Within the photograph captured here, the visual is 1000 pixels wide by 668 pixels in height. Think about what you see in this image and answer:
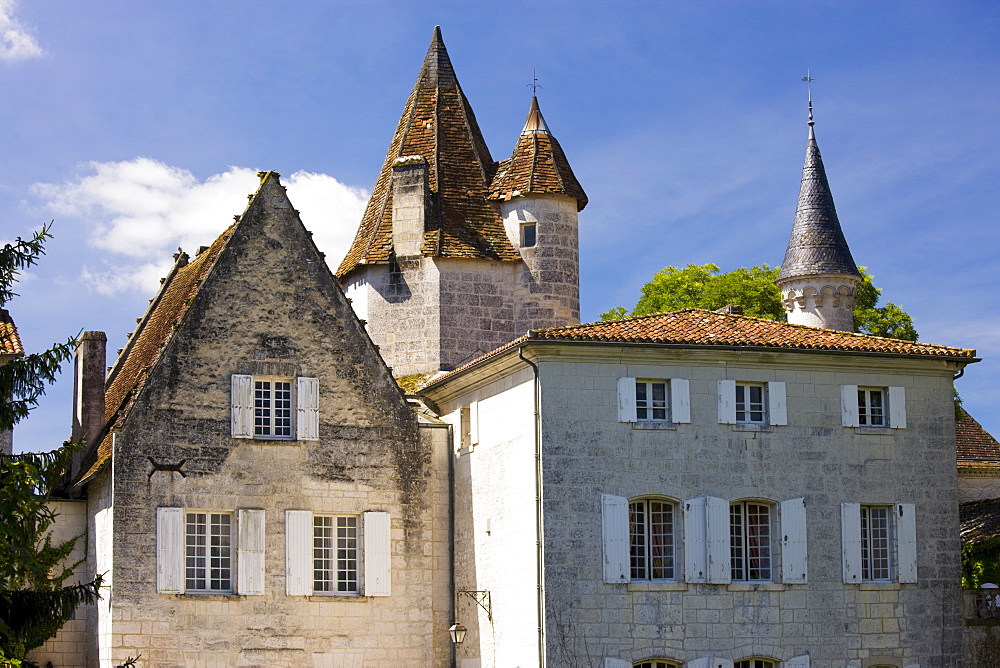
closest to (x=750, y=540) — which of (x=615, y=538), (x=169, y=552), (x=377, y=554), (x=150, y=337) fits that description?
(x=615, y=538)

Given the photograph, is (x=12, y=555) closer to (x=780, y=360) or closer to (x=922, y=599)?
(x=780, y=360)

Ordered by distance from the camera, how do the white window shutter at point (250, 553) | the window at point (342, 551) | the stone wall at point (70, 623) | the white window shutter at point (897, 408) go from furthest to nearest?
the white window shutter at point (897, 408)
the stone wall at point (70, 623)
the window at point (342, 551)
the white window shutter at point (250, 553)

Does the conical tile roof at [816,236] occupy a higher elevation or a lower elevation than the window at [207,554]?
higher

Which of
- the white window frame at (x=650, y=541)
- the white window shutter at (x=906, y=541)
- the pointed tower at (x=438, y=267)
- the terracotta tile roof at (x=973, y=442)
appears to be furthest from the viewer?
the terracotta tile roof at (x=973, y=442)

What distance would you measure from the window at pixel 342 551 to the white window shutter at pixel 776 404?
7.33 metres

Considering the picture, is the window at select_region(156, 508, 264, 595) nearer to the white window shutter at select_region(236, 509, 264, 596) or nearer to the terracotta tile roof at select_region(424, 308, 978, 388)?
the white window shutter at select_region(236, 509, 264, 596)

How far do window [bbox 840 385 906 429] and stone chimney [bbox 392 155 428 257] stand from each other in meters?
11.2

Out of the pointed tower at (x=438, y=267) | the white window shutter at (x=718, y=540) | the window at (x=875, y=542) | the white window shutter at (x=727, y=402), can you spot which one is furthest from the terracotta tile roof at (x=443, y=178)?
the window at (x=875, y=542)

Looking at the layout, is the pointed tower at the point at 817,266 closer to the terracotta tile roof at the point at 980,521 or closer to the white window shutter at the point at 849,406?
the terracotta tile roof at the point at 980,521

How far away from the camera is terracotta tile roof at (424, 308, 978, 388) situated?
28.9 meters

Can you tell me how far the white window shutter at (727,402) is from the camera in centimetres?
2916

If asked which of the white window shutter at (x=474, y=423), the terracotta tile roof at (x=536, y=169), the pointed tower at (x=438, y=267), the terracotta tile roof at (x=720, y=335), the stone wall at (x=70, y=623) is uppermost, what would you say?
the terracotta tile roof at (x=536, y=169)

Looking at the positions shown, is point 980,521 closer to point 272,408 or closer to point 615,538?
point 615,538

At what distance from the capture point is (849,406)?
30.0m
